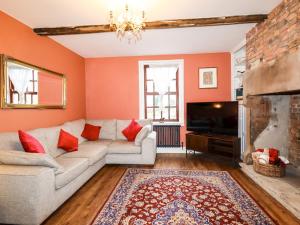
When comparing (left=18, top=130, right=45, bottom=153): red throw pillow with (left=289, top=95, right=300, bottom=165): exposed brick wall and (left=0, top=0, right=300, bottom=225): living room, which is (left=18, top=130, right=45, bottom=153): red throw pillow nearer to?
(left=0, top=0, right=300, bottom=225): living room

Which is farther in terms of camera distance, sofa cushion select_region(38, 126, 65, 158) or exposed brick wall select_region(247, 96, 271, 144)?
exposed brick wall select_region(247, 96, 271, 144)

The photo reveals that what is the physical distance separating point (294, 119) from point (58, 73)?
458cm

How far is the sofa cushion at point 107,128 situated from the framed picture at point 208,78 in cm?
253

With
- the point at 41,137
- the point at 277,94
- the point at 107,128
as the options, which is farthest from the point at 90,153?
the point at 277,94

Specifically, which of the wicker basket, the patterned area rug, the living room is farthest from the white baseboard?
the wicker basket

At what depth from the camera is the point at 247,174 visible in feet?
11.1

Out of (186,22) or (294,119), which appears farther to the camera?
(294,119)

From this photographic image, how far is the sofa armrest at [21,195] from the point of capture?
189 cm

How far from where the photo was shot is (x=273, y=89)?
2.53 meters

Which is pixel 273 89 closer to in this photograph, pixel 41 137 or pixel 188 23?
pixel 188 23

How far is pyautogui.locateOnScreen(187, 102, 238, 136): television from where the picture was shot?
4113mm

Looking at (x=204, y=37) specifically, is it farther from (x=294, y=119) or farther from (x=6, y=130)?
(x=6, y=130)

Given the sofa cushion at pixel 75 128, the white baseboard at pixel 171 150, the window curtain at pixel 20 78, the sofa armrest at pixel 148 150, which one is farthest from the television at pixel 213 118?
the window curtain at pixel 20 78

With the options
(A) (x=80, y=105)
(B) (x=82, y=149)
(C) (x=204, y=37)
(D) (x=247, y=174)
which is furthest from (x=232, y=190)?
(A) (x=80, y=105)
